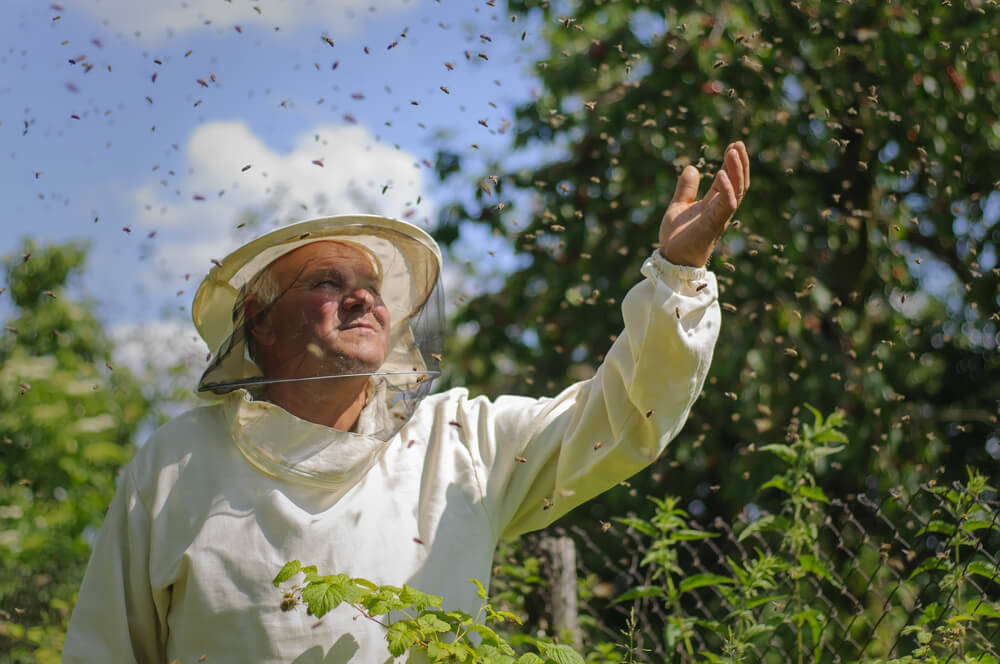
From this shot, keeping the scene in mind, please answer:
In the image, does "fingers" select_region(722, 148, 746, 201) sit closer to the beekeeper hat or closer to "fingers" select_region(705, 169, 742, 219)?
"fingers" select_region(705, 169, 742, 219)

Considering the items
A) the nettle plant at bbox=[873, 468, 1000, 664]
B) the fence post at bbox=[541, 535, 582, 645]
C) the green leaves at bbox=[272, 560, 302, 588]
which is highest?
the green leaves at bbox=[272, 560, 302, 588]

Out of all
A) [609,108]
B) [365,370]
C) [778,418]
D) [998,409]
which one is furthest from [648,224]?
[365,370]

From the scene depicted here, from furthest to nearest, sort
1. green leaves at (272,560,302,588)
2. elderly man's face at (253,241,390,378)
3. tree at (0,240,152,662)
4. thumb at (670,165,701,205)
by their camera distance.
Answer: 1. tree at (0,240,152,662)
2. elderly man's face at (253,241,390,378)
3. thumb at (670,165,701,205)
4. green leaves at (272,560,302,588)

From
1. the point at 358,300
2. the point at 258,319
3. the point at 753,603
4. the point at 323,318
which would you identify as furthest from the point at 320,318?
the point at 753,603

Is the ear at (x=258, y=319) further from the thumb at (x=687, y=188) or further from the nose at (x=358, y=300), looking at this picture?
the thumb at (x=687, y=188)

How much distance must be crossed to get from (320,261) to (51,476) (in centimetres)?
416

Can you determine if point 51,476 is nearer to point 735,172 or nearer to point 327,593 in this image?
point 327,593

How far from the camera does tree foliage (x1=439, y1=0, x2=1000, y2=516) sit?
5.07 metres

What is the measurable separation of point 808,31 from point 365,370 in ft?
13.5

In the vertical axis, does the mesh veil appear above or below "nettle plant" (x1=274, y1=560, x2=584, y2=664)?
above

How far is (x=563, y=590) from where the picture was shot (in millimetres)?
3678

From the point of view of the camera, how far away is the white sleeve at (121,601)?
231 centimetres

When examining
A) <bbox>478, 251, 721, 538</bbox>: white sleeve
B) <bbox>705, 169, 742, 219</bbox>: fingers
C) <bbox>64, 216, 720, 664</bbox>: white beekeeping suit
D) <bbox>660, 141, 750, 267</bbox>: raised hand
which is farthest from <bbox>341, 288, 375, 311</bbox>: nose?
<bbox>705, 169, 742, 219</bbox>: fingers

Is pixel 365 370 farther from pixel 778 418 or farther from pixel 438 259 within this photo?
pixel 778 418
